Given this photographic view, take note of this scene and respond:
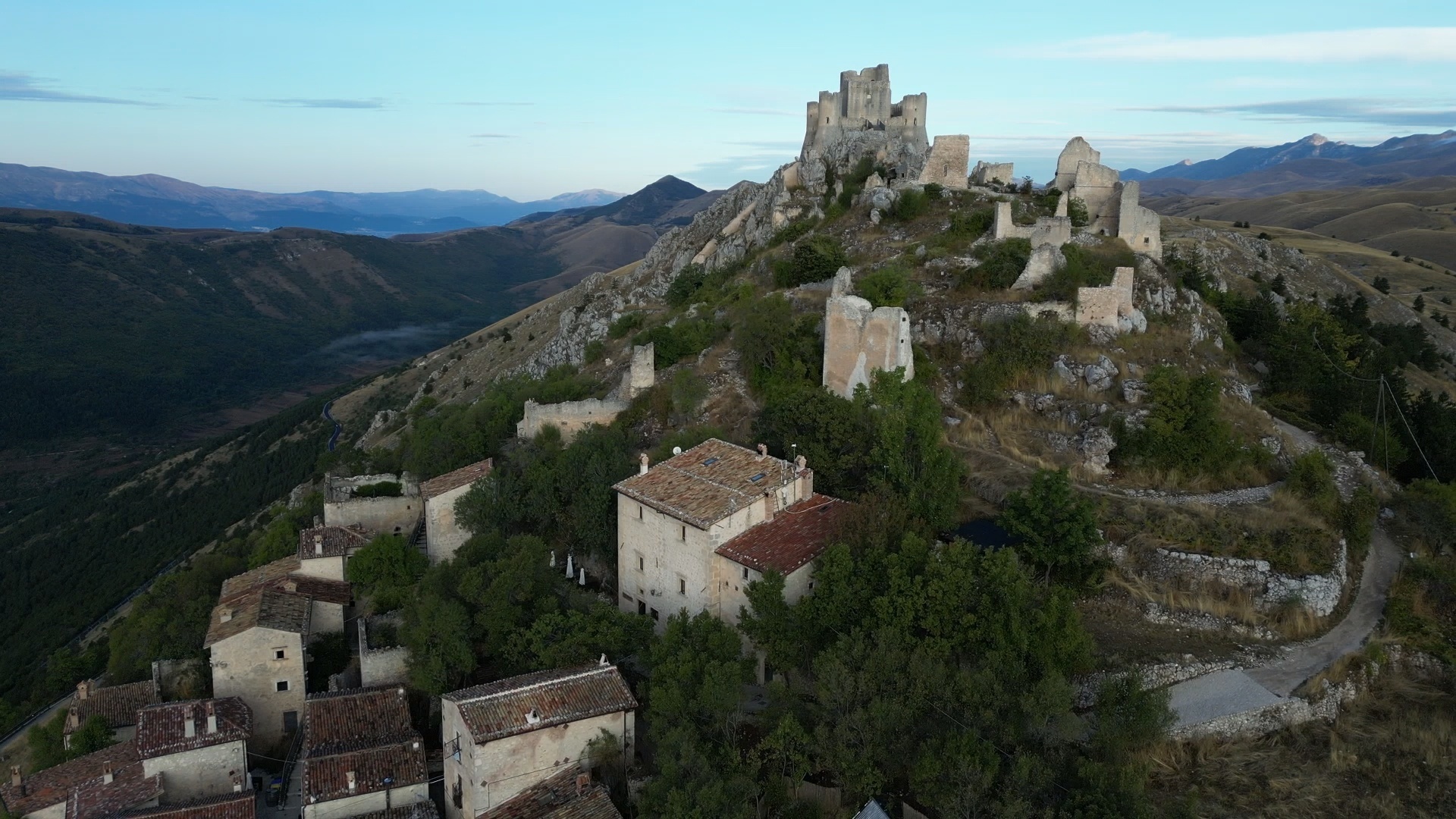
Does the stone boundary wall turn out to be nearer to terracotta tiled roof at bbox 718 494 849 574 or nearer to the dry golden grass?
the dry golden grass

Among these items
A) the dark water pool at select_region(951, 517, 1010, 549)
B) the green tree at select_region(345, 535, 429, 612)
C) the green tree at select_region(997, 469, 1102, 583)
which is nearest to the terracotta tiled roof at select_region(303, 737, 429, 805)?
the green tree at select_region(345, 535, 429, 612)

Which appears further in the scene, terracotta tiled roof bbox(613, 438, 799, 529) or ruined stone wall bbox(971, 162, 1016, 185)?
ruined stone wall bbox(971, 162, 1016, 185)

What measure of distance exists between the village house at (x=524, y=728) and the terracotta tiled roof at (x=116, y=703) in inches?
519

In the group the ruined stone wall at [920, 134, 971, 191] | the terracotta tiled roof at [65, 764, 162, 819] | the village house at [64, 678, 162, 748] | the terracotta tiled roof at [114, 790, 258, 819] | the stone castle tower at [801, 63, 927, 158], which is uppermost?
the stone castle tower at [801, 63, 927, 158]

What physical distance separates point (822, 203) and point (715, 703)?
37.8m

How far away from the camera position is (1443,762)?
1681 cm

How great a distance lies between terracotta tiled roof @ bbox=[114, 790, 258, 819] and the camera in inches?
806

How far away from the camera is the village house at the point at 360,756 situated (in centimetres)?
2088

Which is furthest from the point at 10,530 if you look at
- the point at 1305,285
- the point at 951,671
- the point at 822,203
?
the point at 1305,285

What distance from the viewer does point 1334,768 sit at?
55.7ft

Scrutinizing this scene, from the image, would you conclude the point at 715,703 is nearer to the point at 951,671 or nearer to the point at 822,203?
the point at 951,671

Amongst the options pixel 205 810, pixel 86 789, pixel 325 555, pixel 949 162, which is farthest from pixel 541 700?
pixel 949 162

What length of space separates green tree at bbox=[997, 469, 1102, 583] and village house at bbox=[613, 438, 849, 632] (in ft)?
15.2

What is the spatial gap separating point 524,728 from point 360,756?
5.44 meters
